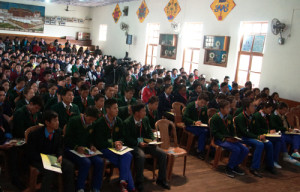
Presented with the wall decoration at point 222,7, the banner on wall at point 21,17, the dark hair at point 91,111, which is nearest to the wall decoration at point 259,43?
the wall decoration at point 222,7

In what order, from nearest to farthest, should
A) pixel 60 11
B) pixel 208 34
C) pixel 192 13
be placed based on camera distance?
pixel 208 34 < pixel 192 13 < pixel 60 11

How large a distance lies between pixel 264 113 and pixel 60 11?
57.7 feet

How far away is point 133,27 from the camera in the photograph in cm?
1503

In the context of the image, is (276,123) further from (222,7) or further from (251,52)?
(222,7)

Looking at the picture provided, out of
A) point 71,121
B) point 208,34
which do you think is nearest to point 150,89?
point 71,121

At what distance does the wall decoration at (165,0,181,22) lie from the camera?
1188 cm

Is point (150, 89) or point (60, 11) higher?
point (60, 11)

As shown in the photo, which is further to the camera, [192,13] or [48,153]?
[192,13]

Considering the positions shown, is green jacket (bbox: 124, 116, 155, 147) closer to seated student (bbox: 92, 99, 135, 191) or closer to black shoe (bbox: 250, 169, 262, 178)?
seated student (bbox: 92, 99, 135, 191)

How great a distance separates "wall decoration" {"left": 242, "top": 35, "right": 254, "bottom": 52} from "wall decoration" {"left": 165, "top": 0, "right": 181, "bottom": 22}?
354cm

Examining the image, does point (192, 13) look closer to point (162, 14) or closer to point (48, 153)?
point (162, 14)

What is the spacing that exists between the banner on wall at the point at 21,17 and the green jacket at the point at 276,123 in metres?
17.4

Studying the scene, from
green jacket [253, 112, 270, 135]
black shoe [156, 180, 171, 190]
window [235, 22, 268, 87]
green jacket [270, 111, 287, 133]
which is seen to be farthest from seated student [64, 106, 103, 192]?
window [235, 22, 268, 87]

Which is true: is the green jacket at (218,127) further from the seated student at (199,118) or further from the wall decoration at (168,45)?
the wall decoration at (168,45)
